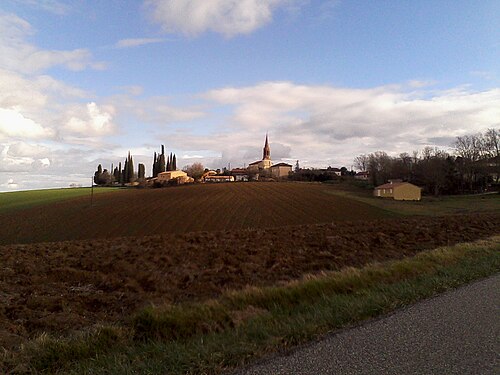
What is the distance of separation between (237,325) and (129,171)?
450 ft

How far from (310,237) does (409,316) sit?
18.0m

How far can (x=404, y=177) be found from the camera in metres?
106

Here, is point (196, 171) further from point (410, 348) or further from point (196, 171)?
point (410, 348)

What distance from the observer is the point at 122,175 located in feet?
449

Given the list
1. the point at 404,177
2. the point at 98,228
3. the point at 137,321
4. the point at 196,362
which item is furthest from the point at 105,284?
the point at 404,177

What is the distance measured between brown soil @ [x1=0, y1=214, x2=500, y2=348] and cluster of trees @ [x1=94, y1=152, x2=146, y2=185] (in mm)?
114281

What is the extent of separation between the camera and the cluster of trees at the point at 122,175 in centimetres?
13550

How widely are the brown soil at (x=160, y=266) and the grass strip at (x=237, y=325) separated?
1.99 metres

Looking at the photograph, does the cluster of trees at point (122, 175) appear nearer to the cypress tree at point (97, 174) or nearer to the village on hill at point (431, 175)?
the cypress tree at point (97, 174)

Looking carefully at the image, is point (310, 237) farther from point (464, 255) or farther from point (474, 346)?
point (474, 346)

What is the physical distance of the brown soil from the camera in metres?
9.73

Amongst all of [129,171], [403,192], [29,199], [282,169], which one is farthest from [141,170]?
[403,192]

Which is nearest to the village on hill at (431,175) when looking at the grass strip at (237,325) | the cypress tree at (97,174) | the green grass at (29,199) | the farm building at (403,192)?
the farm building at (403,192)

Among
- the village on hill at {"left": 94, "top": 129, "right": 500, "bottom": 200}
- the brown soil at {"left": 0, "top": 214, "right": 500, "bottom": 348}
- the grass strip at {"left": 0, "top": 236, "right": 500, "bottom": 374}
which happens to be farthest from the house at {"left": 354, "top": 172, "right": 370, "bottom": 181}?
the grass strip at {"left": 0, "top": 236, "right": 500, "bottom": 374}
